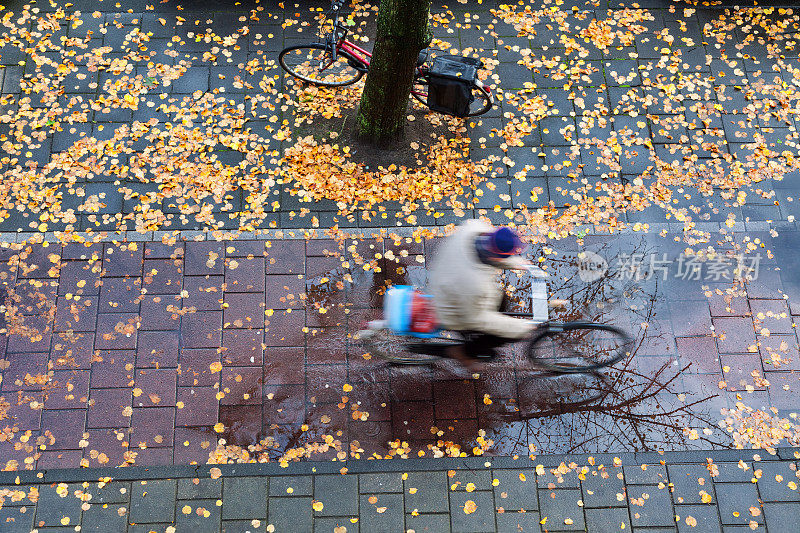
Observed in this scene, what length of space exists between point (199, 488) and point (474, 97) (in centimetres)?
486

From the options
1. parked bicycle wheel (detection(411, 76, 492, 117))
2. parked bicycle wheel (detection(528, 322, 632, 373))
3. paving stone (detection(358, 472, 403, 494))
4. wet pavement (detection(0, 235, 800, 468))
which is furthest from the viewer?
parked bicycle wheel (detection(411, 76, 492, 117))

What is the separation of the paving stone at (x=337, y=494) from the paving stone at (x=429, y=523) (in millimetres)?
480

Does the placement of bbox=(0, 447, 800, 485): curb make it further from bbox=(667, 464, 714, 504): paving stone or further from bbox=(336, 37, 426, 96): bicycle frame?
bbox=(336, 37, 426, 96): bicycle frame

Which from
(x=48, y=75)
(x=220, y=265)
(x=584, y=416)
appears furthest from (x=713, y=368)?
(x=48, y=75)

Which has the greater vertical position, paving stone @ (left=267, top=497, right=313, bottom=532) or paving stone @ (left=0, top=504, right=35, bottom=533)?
paving stone @ (left=267, top=497, right=313, bottom=532)

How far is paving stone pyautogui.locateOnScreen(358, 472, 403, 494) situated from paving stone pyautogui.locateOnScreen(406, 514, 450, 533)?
0.27 metres

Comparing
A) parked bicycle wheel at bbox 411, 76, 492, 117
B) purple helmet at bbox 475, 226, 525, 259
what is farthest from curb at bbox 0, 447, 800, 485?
parked bicycle wheel at bbox 411, 76, 492, 117

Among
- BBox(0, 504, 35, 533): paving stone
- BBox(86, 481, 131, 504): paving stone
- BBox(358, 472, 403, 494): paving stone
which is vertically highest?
BBox(358, 472, 403, 494): paving stone

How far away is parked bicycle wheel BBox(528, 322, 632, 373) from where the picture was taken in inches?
246

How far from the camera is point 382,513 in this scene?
5.58m

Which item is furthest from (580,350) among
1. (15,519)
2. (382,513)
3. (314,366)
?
(15,519)

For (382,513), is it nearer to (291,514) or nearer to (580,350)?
(291,514)

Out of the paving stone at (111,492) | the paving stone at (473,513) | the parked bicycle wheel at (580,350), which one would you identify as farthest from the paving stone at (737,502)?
the paving stone at (111,492)

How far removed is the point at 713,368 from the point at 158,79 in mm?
6789
